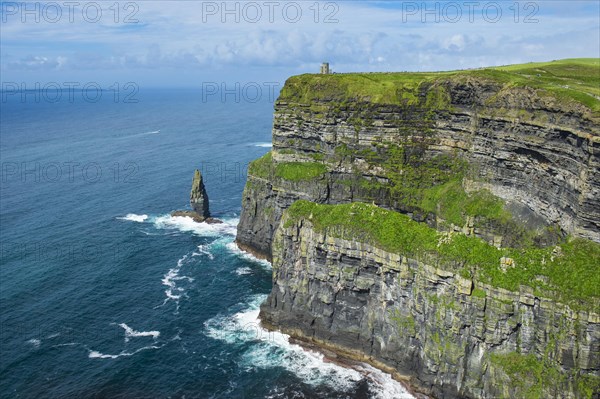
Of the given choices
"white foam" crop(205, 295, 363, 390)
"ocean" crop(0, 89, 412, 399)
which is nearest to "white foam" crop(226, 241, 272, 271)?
"ocean" crop(0, 89, 412, 399)

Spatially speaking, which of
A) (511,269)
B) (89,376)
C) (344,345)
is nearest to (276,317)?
(344,345)

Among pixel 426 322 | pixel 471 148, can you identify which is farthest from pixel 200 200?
pixel 426 322

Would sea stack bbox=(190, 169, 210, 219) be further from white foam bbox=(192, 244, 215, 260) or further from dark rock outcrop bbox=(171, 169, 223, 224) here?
white foam bbox=(192, 244, 215, 260)

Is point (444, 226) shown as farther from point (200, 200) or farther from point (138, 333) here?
point (200, 200)

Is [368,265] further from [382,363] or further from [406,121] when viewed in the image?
[406,121]

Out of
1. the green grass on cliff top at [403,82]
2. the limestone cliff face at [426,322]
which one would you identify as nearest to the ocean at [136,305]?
the limestone cliff face at [426,322]

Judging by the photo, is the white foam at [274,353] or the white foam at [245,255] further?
the white foam at [245,255]

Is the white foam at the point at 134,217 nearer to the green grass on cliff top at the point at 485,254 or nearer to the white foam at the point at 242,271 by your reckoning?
the white foam at the point at 242,271
